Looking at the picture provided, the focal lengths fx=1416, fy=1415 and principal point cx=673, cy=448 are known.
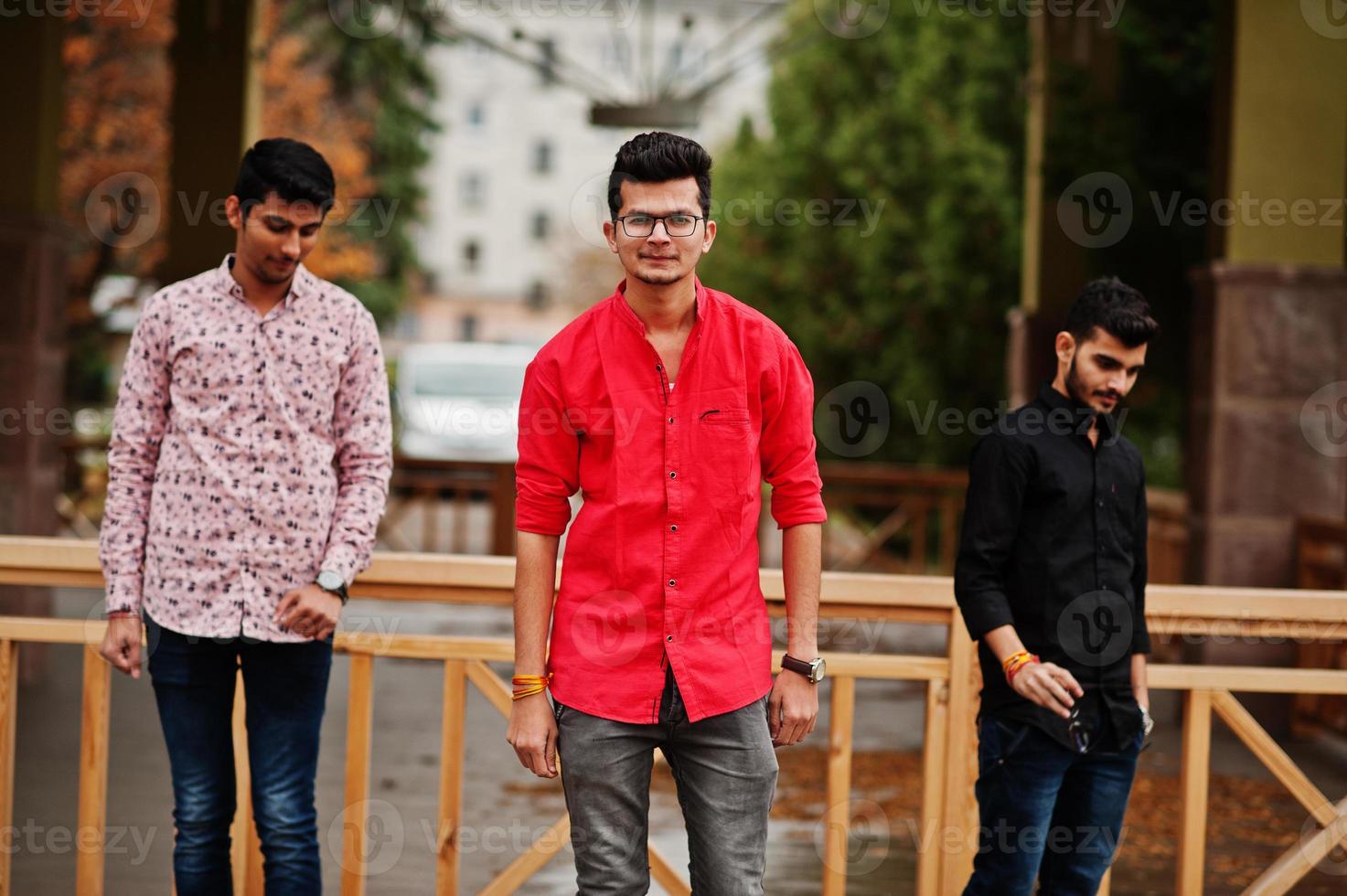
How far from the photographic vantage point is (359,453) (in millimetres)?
3115

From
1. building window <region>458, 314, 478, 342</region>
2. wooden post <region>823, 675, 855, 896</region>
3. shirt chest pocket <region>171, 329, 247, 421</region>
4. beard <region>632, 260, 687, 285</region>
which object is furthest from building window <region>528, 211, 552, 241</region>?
beard <region>632, 260, 687, 285</region>

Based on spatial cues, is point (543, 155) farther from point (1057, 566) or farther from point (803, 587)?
point (803, 587)

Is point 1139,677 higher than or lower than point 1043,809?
higher

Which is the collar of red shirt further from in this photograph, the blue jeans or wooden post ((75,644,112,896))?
wooden post ((75,644,112,896))

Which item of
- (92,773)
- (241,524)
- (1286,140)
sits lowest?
(92,773)

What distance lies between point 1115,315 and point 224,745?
2134 mm

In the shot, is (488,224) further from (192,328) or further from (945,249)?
(192,328)

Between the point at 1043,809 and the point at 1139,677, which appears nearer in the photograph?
the point at 1043,809

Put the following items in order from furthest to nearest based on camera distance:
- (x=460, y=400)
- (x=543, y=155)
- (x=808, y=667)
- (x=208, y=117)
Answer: (x=543, y=155) → (x=460, y=400) → (x=208, y=117) → (x=808, y=667)

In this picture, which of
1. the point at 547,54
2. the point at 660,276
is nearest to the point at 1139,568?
the point at 660,276

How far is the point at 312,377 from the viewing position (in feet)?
10.0

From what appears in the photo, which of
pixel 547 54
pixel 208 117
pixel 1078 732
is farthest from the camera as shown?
pixel 547 54

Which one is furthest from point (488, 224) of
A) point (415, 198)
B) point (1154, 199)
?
point (1154, 199)

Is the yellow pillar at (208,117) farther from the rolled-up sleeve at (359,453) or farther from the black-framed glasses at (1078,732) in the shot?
the black-framed glasses at (1078,732)
